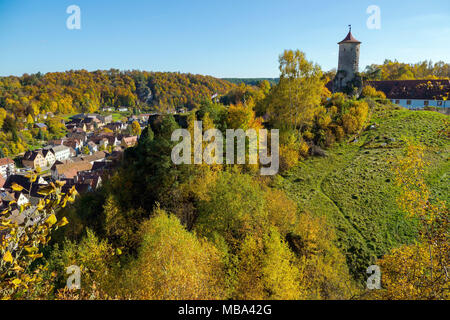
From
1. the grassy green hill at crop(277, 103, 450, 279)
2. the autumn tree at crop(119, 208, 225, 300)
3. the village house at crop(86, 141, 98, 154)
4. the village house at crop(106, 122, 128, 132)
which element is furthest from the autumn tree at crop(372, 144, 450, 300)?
the village house at crop(106, 122, 128, 132)

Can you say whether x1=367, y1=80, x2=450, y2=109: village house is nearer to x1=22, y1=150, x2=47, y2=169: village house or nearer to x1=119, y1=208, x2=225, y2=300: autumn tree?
x1=119, y1=208, x2=225, y2=300: autumn tree

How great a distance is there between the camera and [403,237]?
17.5 meters

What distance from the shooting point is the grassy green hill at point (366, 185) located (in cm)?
1761

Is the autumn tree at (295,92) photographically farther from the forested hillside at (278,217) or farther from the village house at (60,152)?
the village house at (60,152)

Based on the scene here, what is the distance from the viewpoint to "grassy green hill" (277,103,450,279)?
57.8ft

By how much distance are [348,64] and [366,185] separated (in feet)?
84.8

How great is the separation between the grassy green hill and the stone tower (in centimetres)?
1034

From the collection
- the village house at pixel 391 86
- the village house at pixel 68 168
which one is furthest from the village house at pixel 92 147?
the village house at pixel 391 86

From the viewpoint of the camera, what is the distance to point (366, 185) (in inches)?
898

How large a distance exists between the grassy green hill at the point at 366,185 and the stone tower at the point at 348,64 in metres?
10.3

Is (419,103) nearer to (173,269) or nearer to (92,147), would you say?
(173,269)

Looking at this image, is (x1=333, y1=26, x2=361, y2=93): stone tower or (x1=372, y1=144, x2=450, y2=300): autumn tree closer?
(x1=372, y1=144, x2=450, y2=300): autumn tree

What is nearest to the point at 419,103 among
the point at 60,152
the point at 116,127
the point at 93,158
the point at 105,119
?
the point at 93,158
